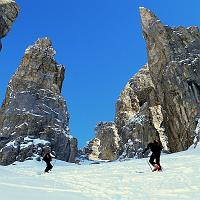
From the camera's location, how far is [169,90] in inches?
3007

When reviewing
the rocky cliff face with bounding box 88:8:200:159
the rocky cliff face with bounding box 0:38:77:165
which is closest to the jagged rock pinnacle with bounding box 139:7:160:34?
the rocky cliff face with bounding box 88:8:200:159

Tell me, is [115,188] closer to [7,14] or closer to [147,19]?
[7,14]

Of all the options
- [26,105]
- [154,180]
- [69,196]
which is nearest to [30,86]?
[26,105]

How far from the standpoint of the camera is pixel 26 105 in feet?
224

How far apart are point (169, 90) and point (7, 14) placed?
32764 millimetres

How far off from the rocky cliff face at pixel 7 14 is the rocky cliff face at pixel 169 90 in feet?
102

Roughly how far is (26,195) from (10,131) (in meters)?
54.4

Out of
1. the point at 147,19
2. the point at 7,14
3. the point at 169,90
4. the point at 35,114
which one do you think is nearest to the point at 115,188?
the point at 7,14

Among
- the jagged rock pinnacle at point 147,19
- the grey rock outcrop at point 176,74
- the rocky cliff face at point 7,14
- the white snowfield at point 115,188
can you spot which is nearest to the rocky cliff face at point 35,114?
the rocky cliff face at point 7,14

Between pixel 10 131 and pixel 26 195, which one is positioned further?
pixel 10 131

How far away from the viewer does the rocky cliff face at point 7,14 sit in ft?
203

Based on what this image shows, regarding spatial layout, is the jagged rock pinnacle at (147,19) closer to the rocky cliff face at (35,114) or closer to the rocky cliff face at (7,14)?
the rocky cliff face at (35,114)

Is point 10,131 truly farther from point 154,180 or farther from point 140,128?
point 154,180

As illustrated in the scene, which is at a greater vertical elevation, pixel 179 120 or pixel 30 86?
pixel 30 86
